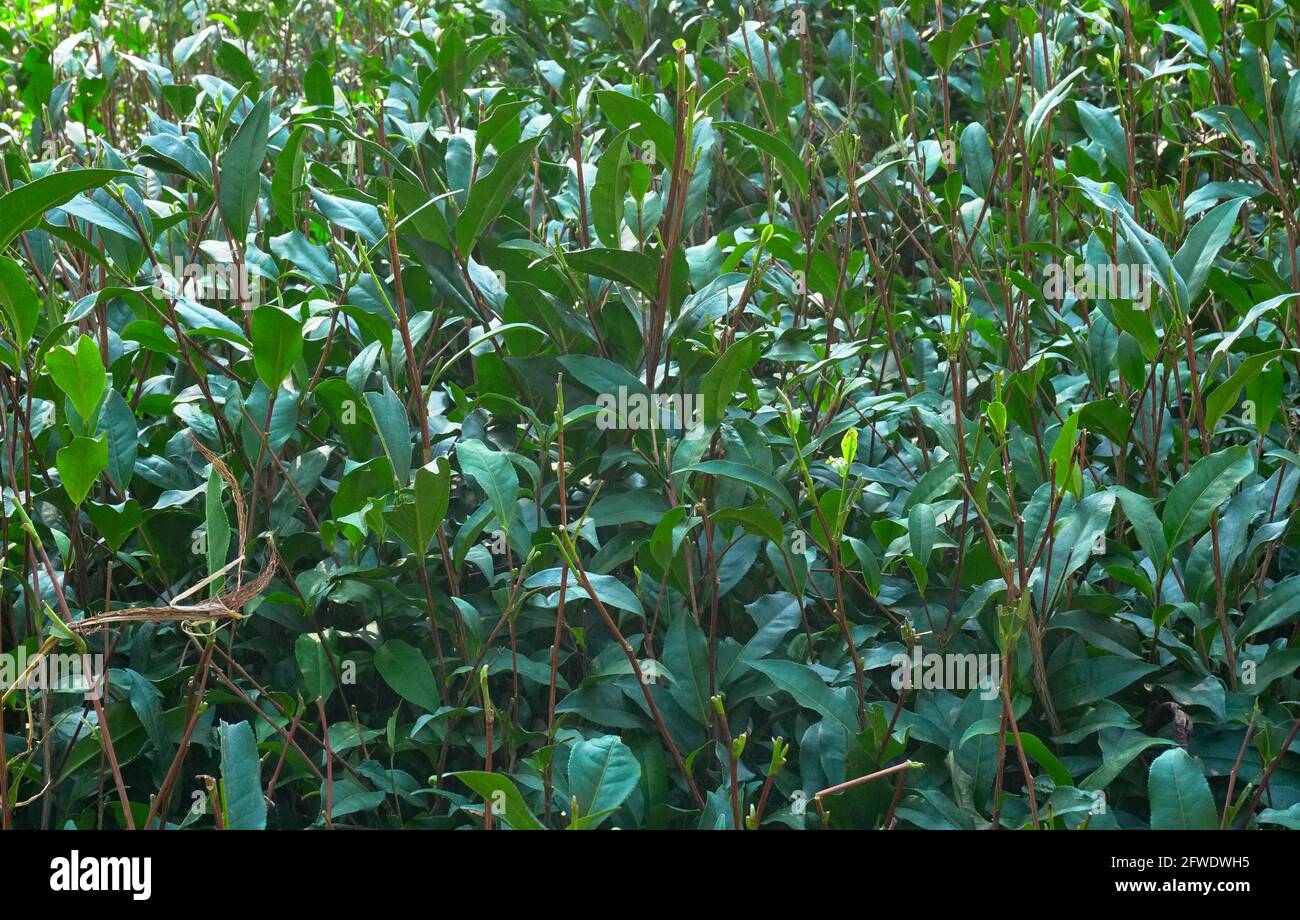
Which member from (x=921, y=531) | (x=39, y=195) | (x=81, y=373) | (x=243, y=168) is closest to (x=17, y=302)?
(x=81, y=373)

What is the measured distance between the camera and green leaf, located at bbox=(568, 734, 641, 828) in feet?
3.95

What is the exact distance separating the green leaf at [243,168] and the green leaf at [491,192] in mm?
329

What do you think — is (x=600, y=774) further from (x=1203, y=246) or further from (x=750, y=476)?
(x=1203, y=246)

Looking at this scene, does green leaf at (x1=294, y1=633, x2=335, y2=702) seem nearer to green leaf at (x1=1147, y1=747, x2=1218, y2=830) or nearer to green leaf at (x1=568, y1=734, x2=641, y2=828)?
green leaf at (x1=568, y1=734, x2=641, y2=828)

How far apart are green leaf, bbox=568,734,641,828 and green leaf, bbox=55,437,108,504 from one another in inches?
26.5

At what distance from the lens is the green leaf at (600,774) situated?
1.20 metres

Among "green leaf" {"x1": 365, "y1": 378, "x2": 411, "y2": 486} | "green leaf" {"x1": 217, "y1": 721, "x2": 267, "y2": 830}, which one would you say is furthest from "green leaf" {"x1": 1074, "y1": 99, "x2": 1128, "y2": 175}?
"green leaf" {"x1": 217, "y1": 721, "x2": 267, "y2": 830}

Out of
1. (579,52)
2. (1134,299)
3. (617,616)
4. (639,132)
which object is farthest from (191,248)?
(579,52)

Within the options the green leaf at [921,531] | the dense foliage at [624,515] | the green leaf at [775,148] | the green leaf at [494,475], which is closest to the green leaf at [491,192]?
the dense foliage at [624,515]

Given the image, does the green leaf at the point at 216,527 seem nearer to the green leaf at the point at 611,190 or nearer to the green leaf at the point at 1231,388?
the green leaf at the point at 611,190

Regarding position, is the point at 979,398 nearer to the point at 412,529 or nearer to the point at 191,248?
the point at 412,529

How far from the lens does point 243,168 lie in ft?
5.85

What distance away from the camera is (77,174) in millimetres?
1270
